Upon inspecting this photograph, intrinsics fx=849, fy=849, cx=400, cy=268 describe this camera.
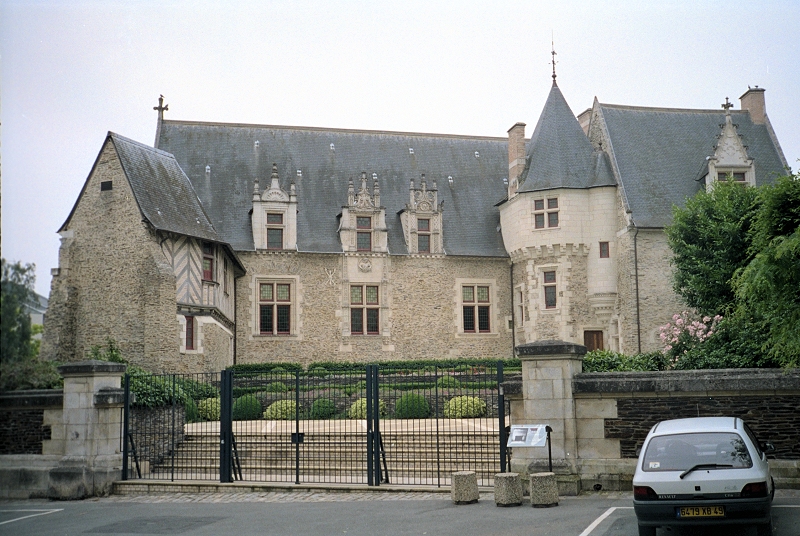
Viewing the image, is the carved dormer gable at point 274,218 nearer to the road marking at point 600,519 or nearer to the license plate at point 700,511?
the road marking at point 600,519

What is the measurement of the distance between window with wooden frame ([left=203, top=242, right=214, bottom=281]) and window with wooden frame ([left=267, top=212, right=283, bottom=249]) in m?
3.85

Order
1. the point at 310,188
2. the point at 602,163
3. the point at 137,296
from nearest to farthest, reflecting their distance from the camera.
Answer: the point at 137,296, the point at 602,163, the point at 310,188

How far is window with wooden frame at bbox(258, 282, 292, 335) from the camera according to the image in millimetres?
29141

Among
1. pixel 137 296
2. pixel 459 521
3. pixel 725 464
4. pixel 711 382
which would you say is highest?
pixel 137 296

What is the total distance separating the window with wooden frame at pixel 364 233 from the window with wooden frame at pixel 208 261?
6057 mm

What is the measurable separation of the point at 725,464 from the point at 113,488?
32.5ft

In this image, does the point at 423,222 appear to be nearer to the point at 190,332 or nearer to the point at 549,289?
the point at 549,289

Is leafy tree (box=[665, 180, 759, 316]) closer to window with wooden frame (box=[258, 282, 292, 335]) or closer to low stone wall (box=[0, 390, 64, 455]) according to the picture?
window with wooden frame (box=[258, 282, 292, 335])

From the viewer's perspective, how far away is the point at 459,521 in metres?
10.1

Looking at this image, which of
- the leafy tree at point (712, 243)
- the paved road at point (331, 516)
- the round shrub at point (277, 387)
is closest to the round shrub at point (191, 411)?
the round shrub at point (277, 387)

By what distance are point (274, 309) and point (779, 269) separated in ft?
67.7

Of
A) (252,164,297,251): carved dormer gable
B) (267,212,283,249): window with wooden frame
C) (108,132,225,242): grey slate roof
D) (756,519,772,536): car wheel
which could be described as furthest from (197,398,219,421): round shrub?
(756,519,772,536): car wheel

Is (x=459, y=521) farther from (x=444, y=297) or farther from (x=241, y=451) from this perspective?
(x=444, y=297)

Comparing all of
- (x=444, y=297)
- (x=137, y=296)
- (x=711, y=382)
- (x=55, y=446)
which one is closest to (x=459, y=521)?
(x=711, y=382)
